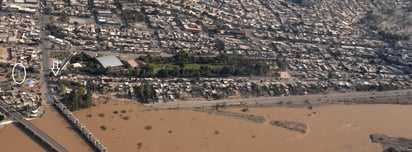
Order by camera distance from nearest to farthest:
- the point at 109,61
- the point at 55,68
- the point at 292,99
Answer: the point at 55,68 → the point at 292,99 → the point at 109,61

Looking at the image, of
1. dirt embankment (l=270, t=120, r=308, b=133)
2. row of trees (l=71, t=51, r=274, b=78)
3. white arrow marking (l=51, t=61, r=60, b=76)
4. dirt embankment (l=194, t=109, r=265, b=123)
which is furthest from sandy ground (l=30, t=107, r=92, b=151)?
dirt embankment (l=270, t=120, r=308, b=133)

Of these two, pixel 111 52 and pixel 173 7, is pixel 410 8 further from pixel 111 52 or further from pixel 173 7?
pixel 111 52

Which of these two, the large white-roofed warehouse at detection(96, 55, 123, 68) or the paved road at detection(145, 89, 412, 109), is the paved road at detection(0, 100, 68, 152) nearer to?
the paved road at detection(145, 89, 412, 109)

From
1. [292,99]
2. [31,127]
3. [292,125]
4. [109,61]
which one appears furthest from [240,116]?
[31,127]

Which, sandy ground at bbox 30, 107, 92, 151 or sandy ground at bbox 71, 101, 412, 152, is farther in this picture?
sandy ground at bbox 71, 101, 412, 152

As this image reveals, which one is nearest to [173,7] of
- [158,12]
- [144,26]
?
[158,12]

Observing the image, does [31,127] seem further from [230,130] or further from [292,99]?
[292,99]
